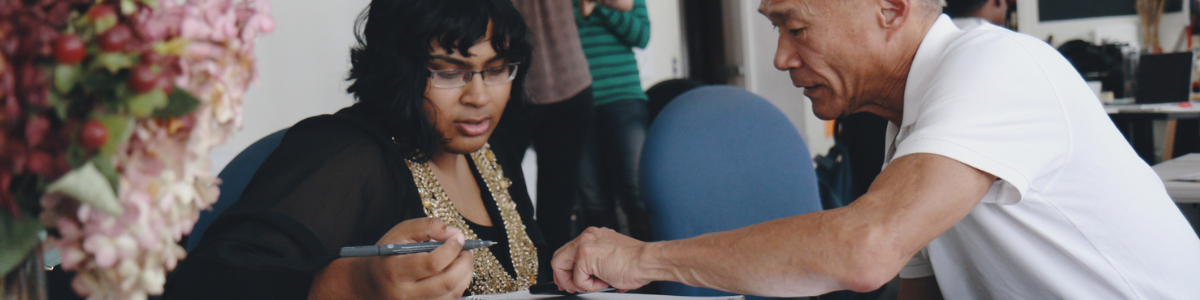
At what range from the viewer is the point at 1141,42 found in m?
5.52

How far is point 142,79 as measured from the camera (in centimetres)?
39

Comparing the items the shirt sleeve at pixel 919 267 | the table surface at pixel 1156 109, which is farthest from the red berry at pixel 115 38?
the table surface at pixel 1156 109

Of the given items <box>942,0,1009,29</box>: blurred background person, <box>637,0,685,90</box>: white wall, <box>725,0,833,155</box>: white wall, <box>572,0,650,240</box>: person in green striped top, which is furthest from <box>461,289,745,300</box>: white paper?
<box>637,0,685,90</box>: white wall

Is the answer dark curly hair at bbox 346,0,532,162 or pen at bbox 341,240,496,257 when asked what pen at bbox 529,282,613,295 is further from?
dark curly hair at bbox 346,0,532,162

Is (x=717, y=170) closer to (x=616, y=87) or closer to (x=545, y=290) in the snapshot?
(x=545, y=290)

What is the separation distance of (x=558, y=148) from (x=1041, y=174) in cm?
167

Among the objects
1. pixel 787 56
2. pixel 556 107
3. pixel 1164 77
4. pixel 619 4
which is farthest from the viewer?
pixel 1164 77

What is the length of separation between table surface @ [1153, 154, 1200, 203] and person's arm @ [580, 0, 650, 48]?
1615mm

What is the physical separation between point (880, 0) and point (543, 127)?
4.91 ft

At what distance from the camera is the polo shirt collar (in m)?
1.05

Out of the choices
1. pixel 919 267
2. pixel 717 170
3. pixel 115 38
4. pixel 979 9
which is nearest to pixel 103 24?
pixel 115 38

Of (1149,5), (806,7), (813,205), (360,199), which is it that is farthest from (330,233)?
(1149,5)

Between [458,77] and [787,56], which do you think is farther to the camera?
[458,77]

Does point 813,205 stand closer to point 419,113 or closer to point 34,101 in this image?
point 419,113
